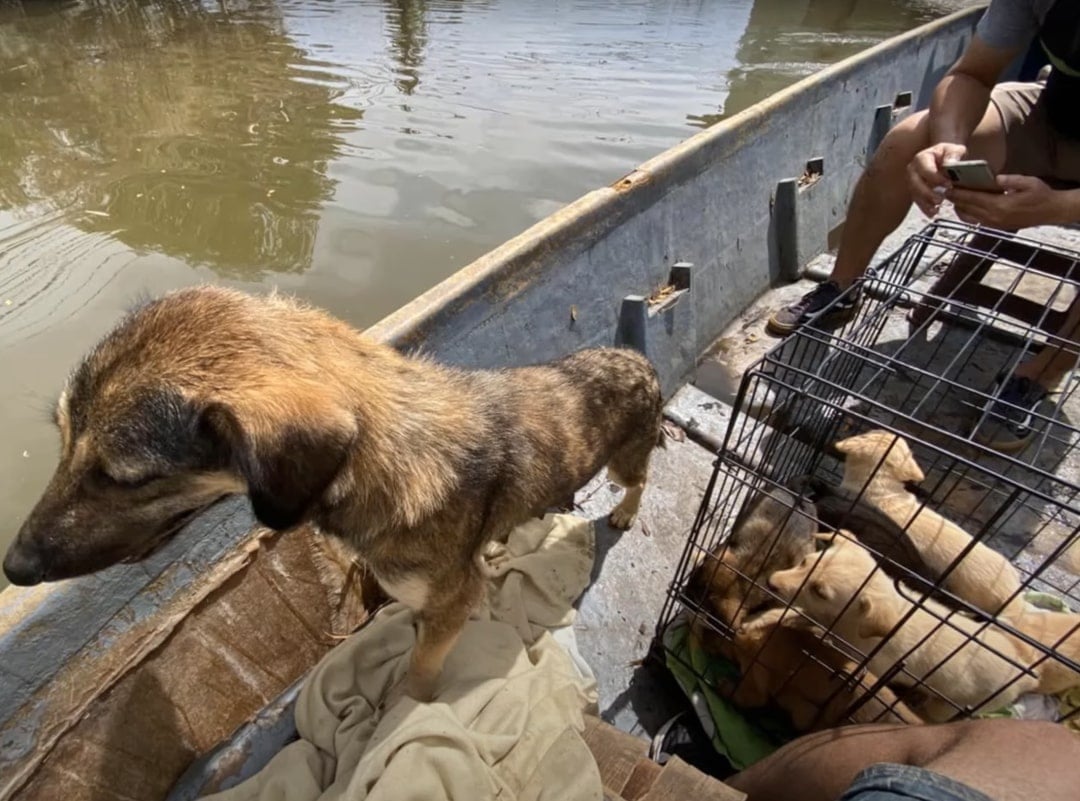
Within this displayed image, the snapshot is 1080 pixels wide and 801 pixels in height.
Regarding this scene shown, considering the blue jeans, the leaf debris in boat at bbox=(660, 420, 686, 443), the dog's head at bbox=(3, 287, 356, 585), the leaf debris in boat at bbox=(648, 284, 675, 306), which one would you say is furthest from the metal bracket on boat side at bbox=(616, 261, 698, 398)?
the blue jeans

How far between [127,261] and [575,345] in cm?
558

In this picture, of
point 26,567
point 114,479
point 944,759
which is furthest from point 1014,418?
point 26,567

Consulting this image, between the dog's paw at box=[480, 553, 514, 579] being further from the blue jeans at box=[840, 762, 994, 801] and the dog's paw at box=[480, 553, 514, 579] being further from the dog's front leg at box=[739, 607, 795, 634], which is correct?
the blue jeans at box=[840, 762, 994, 801]

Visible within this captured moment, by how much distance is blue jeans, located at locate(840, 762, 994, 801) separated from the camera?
1.43 metres

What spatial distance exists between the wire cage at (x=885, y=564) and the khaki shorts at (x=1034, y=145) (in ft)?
3.48

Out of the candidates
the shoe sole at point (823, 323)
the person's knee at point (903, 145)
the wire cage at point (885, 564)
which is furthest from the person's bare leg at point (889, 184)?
the wire cage at point (885, 564)

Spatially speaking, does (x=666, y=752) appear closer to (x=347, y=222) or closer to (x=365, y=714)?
(x=365, y=714)

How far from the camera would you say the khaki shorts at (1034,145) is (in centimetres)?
441

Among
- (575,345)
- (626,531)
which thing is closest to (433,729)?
(626,531)

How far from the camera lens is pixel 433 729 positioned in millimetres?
2428

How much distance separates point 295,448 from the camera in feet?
5.95

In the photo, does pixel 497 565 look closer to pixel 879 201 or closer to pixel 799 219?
pixel 879 201

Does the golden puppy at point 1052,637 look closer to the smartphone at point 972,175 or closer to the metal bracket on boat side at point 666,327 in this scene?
the smartphone at point 972,175

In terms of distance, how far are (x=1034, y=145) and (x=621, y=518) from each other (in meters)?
4.05
